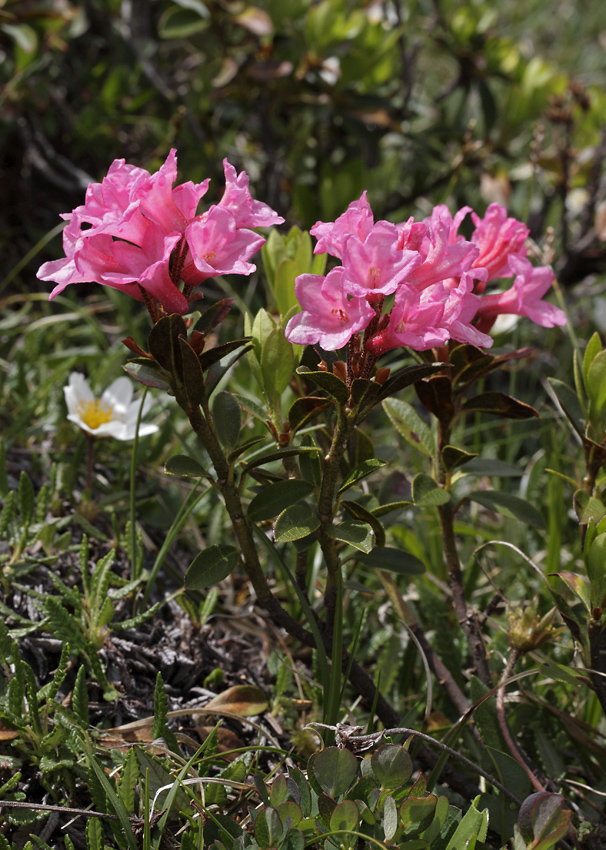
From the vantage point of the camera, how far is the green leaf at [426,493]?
1.18 metres

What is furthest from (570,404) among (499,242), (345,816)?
(345,816)

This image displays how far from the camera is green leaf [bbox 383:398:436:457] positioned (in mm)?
1382

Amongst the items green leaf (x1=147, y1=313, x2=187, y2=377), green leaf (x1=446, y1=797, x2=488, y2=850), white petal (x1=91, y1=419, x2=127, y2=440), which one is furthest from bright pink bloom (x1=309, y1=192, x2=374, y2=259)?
white petal (x1=91, y1=419, x2=127, y2=440)

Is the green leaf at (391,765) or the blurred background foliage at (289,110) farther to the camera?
the blurred background foliage at (289,110)

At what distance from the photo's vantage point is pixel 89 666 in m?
1.37

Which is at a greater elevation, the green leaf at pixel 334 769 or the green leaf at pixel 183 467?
the green leaf at pixel 183 467

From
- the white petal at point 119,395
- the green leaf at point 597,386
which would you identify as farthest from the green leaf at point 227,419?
the white petal at point 119,395

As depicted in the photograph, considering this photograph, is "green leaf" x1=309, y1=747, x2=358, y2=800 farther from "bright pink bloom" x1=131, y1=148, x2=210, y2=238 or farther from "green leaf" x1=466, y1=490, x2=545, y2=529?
"bright pink bloom" x1=131, y1=148, x2=210, y2=238

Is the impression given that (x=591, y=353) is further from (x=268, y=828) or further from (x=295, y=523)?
(x=268, y=828)

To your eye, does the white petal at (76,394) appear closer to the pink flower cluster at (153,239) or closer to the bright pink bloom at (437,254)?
the pink flower cluster at (153,239)

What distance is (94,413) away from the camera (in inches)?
69.7

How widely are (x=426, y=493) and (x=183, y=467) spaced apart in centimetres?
41

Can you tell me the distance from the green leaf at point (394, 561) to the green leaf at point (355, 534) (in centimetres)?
18

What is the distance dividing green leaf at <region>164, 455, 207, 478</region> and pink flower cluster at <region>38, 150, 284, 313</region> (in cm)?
24
